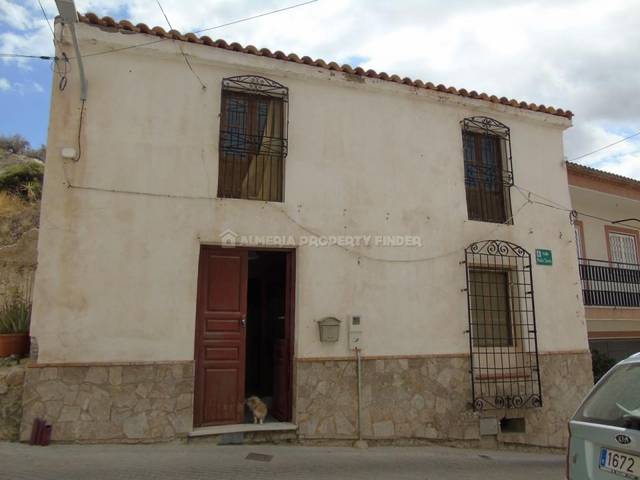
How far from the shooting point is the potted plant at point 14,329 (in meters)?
5.77

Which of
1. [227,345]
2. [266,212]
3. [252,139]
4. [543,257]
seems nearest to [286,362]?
[227,345]

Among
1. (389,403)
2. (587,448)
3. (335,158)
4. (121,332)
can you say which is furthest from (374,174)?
(587,448)

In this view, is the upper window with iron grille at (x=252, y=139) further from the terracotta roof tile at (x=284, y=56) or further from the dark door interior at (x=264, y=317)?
the dark door interior at (x=264, y=317)


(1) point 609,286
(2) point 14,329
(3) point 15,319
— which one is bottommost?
(2) point 14,329

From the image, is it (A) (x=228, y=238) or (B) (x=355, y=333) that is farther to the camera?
(B) (x=355, y=333)

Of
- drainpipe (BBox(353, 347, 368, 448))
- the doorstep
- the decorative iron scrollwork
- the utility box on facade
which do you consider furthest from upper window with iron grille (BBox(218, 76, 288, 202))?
the doorstep

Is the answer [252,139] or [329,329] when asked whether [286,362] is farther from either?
[252,139]

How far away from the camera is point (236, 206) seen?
242 inches

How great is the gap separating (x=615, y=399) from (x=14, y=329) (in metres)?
6.64

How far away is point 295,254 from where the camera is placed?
6371 millimetres

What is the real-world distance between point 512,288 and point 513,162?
224cm

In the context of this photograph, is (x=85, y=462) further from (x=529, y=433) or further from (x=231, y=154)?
(x=529, y=433)

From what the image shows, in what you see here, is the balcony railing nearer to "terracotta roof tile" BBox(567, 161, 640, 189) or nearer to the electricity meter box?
"terracotta roof tile" BBox(567, 161, 640, 189)

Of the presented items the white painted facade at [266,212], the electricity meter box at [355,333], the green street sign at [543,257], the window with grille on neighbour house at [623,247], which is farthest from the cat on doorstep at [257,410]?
the window with grille on neighbour house at [623,247]
